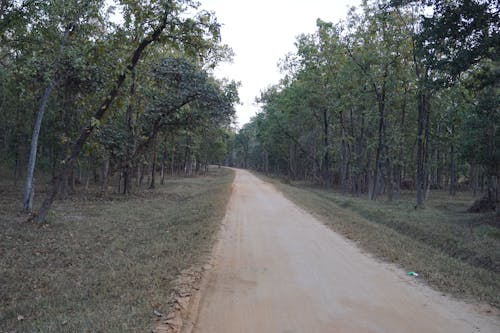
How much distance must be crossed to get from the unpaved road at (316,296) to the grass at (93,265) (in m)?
0.86

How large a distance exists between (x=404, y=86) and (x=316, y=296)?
23605 mm

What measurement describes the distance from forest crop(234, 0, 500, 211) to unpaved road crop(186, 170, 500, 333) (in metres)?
7.46

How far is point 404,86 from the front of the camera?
2605 cm

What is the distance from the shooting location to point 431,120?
3222 centimetres

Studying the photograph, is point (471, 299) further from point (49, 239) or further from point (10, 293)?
point (49, 239)

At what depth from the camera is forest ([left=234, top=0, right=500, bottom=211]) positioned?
11547 mm

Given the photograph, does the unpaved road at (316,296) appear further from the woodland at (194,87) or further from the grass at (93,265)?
the woodland at (194,87)

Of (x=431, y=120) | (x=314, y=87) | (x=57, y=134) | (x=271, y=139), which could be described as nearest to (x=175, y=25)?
(x=57, y=134)

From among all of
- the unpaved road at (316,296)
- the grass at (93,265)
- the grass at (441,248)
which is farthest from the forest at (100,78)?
the grass at (441,248)

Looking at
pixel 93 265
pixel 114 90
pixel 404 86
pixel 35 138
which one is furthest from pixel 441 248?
pixel 404 86

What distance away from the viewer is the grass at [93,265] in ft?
17.3

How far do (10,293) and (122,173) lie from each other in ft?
59.5

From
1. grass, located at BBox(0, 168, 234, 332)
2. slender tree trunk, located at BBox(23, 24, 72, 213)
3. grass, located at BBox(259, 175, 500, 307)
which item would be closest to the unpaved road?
grass, located at BBox(259, 175, 500, 307)

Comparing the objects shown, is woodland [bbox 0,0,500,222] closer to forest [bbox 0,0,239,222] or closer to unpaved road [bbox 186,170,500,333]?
forest [bbox 0,0,239,222]
